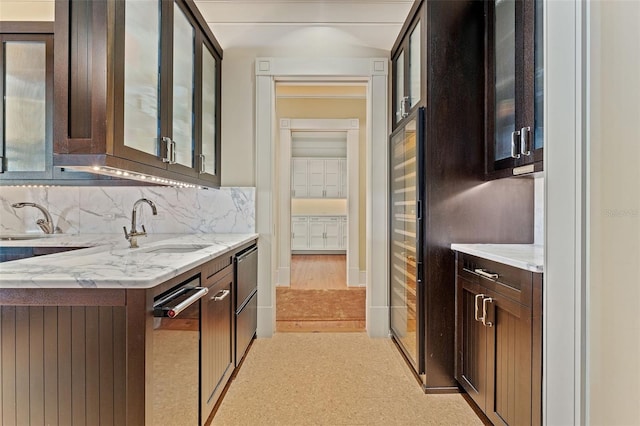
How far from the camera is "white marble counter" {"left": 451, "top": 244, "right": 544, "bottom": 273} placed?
1441 millimetres

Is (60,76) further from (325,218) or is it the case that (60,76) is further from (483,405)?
(325,218)

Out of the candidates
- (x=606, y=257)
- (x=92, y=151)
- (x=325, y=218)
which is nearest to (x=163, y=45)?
(x=92, y=151)

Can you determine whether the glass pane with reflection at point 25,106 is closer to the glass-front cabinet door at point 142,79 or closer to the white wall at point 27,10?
the white wall at point 27,10

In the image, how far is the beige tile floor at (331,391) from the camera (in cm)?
190

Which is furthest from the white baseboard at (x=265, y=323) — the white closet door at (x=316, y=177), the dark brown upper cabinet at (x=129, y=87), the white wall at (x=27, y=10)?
the white closet door at (x=316, y=177)

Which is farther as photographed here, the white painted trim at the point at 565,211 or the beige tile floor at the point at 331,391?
the beige tile floor at the point at 331,391

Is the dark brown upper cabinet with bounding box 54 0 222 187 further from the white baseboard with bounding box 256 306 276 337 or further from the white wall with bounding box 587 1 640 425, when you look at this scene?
the white wall with bounding box 587 1 640 425

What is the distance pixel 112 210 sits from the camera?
9.13 ft

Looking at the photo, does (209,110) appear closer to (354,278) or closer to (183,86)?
(183,86)

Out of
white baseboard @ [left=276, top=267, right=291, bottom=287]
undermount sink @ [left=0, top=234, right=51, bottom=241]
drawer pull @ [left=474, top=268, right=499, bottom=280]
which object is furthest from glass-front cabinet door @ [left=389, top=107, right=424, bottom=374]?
undermount sink @ [left=0, top=234, right=51, bottom=241]

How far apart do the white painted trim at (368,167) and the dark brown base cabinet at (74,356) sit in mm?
1968

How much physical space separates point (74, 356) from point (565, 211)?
1361mm

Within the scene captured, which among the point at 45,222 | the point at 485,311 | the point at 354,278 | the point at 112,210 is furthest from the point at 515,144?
the point at 354,278

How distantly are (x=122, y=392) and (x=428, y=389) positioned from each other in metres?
1.70
